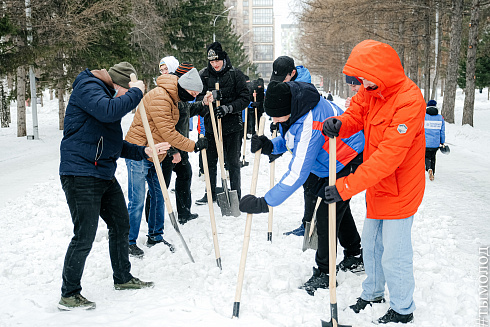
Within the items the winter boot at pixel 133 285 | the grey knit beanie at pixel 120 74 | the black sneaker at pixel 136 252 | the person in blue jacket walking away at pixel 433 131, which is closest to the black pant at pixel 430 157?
the person in blue jacket walking away at pixel 433 131

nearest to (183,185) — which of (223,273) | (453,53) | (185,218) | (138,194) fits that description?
(185,218)

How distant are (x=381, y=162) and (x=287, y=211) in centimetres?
339

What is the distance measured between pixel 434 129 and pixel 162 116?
19.0 ft

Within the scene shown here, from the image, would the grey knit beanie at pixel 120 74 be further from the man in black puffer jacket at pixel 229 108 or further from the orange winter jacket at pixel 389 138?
the man in black puffer jacket at pixel 229 108

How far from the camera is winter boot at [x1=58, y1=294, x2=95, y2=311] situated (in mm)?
3225

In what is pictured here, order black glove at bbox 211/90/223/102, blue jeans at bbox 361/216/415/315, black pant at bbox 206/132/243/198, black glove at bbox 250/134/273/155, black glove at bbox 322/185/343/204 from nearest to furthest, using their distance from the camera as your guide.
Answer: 1. black glove at bbox 322/185/343/204
2. blue jeans at bbox 361/216/415/315
3. black glove at bbox 250/134/273/155
4. black glove at bbox 211/90/223/102
5. black pant at bbox 206/132/243/198

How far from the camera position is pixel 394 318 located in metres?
3.08

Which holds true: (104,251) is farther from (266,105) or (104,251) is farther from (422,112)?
(422,112)

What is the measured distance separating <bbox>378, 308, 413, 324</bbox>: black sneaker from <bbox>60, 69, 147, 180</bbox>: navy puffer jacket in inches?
94.0

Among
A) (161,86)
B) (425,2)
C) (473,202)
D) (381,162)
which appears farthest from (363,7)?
(381,162)

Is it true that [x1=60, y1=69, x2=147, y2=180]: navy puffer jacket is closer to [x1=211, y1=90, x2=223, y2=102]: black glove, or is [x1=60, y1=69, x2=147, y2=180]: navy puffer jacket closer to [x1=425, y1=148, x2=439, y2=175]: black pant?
[x1=211, y1=90, x2=223, y2=102]: black glove

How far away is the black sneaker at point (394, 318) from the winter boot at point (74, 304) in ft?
7.30

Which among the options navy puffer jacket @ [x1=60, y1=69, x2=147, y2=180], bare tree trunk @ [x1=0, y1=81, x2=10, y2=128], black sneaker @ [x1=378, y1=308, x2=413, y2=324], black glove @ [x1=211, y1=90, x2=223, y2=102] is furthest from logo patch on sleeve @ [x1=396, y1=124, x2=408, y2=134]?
bare tree trunk @ [x1=0, y1=81, x2=10, y2=128]

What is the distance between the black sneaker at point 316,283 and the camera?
3.58 meters
